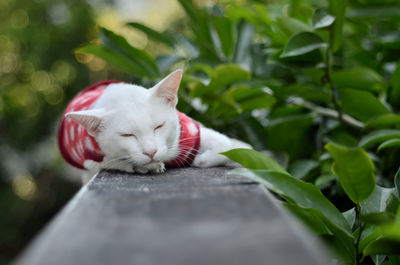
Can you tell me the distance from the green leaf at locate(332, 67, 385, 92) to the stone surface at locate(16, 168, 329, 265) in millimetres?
1046

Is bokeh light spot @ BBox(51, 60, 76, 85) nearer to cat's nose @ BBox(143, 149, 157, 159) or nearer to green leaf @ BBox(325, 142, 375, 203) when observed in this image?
cat's nose @ BBox(143, 149, 157, 159)

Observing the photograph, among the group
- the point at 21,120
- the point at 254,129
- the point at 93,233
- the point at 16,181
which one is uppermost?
the point at 93,233

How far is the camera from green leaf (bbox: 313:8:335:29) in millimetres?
1455

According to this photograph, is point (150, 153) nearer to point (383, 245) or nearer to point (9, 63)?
point (383, 245)

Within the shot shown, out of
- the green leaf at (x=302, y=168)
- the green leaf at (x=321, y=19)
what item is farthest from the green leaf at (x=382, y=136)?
the green leaf at (x=321, y=19)

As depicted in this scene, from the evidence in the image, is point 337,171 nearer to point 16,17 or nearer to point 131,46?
point 131,46

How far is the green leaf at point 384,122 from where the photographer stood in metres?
1.46

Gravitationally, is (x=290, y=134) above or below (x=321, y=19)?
below

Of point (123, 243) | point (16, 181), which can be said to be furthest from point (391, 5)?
point (16, 181)

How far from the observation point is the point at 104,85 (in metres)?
1.89

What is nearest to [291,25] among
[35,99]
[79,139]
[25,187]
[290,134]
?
[290,134]

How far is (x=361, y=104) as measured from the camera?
1646mm

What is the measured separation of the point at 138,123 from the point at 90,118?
0.16 m

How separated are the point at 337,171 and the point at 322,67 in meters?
0.83
